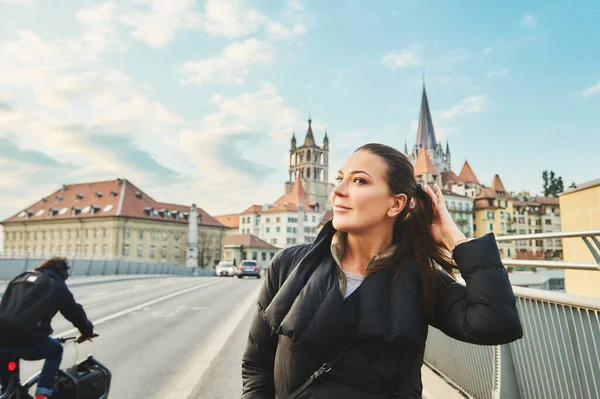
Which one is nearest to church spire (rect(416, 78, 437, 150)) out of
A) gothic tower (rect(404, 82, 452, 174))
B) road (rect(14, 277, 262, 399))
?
gothic tower (rect(404, 82, 452, 174))

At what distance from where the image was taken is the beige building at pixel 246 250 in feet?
390

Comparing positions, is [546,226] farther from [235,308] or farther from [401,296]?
[401,296]

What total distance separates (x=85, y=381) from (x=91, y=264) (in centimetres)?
3172

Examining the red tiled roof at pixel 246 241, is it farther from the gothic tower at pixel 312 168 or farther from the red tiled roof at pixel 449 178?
the red tiled roof at pixel 449 178

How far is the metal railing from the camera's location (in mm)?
2953

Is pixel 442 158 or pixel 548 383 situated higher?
pixel 442 158

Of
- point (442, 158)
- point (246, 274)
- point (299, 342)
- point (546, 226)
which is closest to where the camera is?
point (299, 342)

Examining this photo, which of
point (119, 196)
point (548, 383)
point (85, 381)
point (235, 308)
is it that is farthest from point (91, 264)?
point (119, 196)

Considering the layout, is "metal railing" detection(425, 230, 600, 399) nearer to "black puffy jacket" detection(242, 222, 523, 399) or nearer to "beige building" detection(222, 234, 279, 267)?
"black puffy jacket" detection(242, 222, 523, 399)

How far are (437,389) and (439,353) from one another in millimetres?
1034

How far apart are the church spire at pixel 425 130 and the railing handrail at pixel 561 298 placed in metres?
138

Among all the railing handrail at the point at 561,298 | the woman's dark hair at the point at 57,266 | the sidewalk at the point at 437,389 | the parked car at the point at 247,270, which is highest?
the woman's dark hair at the point at 57,266

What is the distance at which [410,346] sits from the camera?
1855 millimetres

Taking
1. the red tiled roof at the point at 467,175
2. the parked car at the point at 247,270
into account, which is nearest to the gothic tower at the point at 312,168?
the red tiled roof at the point at 467,175
